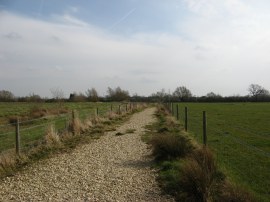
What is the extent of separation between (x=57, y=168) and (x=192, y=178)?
438cm

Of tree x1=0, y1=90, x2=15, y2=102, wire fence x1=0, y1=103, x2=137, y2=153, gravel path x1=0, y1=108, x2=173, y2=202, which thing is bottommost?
gravel path x1=0, y1=108, x2=173, y2=202

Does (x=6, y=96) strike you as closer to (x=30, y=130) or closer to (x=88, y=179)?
(x=30, y=130)

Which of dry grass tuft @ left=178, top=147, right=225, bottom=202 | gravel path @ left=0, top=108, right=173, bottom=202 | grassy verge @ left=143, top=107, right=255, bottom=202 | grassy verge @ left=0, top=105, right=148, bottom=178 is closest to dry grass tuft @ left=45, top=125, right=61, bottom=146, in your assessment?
grassy verge @ left=0, top=105, right=148, bottom=178

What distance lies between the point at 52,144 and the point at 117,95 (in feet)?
302

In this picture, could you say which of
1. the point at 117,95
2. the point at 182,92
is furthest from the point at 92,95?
the point at 182,92

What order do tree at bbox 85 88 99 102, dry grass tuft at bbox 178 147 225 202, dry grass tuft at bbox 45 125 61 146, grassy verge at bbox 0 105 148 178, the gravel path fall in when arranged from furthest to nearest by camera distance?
tree at bbox 85 88 99 102
dry grass tuft at bbox 45 125 61 146
grassy verge at bbox 0 105 148 178
the gravel path
dry grass tuft at bbox 178 147 225 202

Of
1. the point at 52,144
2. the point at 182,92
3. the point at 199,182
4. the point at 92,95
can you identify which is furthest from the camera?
the point at 182,92

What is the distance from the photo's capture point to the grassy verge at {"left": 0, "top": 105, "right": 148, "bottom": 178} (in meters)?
9.48

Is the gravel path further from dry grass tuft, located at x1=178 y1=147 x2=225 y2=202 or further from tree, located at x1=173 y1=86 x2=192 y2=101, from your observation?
tree, located at x1=173 y1=86 x2=192 y2=101

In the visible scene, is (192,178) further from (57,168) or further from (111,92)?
(111,92)

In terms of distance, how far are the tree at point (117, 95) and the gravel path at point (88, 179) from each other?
90422 millimetres

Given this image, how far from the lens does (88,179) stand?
27.0ft

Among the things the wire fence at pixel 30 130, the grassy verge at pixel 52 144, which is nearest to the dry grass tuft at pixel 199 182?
the grassy verge at pixel 52 144

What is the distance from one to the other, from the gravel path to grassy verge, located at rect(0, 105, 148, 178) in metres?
0.47
